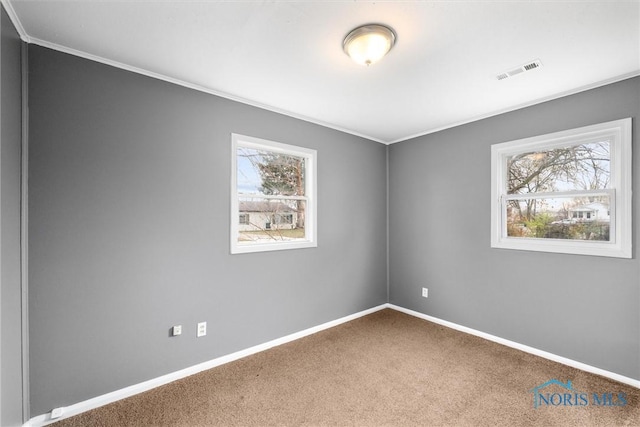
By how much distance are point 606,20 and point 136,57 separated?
9.91ft

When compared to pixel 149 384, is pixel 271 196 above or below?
above

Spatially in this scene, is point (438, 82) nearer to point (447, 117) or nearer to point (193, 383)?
point (447, 117)

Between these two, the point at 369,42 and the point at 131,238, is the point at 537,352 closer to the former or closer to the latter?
the point at 369,42

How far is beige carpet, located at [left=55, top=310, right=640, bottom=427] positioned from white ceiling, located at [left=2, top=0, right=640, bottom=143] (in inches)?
98.2

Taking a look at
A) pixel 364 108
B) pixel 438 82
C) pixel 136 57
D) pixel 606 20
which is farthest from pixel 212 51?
pixel 606 20

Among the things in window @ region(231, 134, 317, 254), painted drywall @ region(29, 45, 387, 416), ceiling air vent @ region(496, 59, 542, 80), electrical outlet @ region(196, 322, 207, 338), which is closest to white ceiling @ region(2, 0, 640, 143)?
ceiling air vent @ region(496, 59, 542, 80)

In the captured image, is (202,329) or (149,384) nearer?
(149,384)

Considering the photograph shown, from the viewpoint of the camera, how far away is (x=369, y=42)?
1.70 metres

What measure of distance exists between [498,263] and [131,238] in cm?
352

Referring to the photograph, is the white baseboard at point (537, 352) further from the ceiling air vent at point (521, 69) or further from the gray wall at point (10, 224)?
the gray wall at point (10, 224)

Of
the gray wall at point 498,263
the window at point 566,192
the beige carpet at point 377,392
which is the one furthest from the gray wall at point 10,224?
the window at point 566,192

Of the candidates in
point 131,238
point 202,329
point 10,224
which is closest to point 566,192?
point 202,329

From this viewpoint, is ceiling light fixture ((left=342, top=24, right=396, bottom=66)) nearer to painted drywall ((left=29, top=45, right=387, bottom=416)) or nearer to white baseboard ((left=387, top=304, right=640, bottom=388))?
painted drywall ((left=29, top=45, right=387, bottom=416))

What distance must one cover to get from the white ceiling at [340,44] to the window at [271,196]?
0.56 meters
